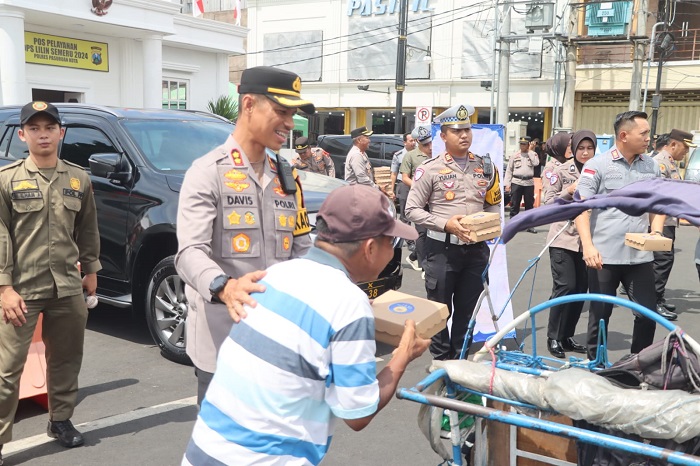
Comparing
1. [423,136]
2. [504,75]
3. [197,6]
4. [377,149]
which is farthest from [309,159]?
[504,75]

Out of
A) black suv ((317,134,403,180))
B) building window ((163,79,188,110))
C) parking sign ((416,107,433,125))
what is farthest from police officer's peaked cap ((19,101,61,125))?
building window ((163,79,188,110))

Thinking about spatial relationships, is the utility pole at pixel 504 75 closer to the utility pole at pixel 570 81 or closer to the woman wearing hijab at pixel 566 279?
the utility pole at pixel 570 81

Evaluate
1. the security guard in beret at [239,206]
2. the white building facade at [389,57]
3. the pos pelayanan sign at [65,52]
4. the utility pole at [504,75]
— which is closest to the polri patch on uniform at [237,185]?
the security guard in beret at [239,206]

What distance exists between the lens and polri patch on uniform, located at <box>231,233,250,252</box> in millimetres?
2816

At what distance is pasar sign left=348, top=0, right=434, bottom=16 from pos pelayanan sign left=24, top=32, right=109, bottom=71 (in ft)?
64.9

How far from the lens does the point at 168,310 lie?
5.72m

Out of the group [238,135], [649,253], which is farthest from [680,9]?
[238,135]

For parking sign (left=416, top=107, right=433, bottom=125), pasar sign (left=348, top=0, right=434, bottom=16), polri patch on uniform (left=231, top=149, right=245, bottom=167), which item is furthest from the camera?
pasar sign (left=348, top=0, right=434, bottom=16)

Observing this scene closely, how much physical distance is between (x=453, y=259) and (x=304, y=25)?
35.6 meters

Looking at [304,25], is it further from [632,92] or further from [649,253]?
[649,253]

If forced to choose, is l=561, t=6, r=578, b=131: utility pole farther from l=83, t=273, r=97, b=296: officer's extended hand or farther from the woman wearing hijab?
l=83, t=273, r=97, b=296: officer's extended hand

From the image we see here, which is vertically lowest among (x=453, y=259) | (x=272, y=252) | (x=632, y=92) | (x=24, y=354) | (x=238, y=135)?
(x=24, y=354)

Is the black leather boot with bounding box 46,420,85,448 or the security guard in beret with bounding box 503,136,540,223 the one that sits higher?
the security guard in beret with bounding box 503,136,540,223

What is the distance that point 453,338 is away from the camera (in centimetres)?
530
